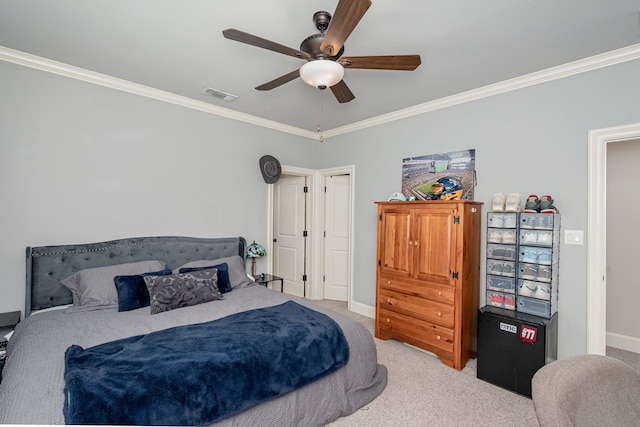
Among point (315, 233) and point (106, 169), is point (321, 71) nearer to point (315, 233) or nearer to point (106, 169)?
point (106, 169)

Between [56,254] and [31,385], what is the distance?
66.9 inches

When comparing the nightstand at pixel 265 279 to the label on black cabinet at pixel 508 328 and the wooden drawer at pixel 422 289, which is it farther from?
the label on black cabinet at pixel 508 328

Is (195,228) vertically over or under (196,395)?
over

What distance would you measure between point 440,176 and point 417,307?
1.51 m

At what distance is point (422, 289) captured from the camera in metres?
3.14

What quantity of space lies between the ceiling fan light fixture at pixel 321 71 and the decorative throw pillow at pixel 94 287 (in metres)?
2.44

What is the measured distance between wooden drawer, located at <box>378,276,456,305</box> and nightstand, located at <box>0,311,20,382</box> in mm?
3335

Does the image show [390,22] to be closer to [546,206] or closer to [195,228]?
[546,206]

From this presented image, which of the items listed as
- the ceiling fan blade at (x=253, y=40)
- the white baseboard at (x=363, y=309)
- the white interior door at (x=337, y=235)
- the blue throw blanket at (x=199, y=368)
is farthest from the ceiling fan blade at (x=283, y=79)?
the white baseboard at (x=363, y=309)

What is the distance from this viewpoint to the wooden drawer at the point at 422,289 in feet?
9.62

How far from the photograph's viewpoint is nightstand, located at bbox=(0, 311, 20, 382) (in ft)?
7.58

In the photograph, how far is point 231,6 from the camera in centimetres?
199

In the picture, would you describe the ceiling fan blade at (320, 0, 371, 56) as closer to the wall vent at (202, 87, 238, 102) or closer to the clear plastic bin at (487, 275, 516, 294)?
the wall vent at (202, 87, 238, 102)

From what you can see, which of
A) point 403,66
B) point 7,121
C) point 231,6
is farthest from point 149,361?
point 7,121
